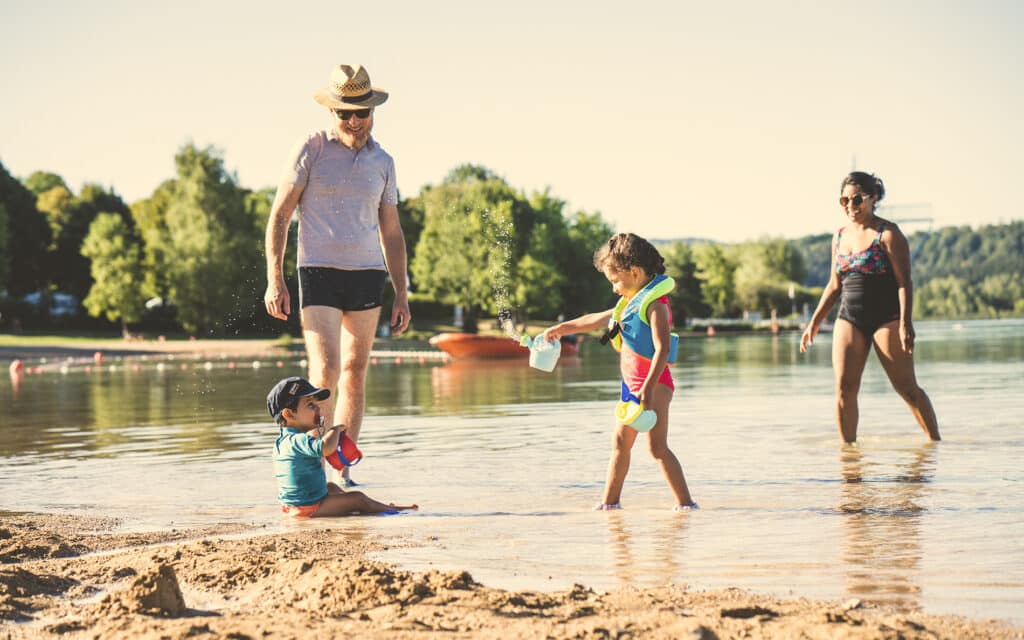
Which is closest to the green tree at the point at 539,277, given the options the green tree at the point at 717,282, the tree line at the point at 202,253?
the tree line at the point at 202,253

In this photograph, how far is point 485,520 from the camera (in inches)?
243

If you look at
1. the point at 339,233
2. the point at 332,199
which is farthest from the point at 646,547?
the point at 332,199

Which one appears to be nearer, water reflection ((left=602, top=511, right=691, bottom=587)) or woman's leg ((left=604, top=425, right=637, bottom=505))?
water reflection ((left=602, top=511, right=691, bottom=587))

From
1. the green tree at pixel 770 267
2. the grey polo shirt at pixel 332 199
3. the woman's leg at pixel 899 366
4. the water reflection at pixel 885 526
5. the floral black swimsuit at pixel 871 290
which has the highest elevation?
the green tree at pixel 770 267

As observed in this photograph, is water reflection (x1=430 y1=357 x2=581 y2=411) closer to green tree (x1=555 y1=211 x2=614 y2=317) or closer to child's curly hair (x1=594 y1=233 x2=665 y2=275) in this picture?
child's curly hair (x1=594 y1=233 x2=665 y2=275)

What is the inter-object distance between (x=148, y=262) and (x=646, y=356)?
6855cm

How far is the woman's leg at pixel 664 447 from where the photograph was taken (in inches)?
249

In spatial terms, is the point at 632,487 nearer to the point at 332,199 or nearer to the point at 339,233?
the point at 339,233

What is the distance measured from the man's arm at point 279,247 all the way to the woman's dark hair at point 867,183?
4169 mm

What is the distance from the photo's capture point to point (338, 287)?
291 inches

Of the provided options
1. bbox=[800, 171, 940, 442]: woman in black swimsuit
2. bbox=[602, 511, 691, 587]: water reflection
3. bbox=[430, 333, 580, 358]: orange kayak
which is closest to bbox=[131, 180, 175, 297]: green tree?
bbox=[430, 333, 580, 358]: orange kayak

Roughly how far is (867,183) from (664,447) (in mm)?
3840

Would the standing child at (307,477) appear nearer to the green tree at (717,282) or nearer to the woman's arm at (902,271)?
the woman's arm at (902,271)

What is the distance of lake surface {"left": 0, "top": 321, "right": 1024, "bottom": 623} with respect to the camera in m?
4.77
